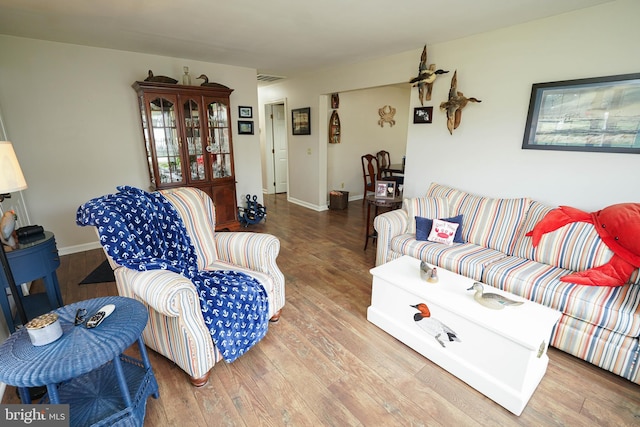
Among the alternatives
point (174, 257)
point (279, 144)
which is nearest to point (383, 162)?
point (279, 144)

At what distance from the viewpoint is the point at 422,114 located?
10.8 feet

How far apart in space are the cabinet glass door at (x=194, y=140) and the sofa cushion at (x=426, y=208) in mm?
2527

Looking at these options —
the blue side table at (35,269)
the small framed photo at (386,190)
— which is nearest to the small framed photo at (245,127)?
the small framed photo at (386,190)

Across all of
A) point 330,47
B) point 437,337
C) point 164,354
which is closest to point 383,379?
point 437,337

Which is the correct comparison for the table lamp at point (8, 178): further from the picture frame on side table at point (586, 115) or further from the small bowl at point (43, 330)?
the picture frame on side table at point (586, 115)

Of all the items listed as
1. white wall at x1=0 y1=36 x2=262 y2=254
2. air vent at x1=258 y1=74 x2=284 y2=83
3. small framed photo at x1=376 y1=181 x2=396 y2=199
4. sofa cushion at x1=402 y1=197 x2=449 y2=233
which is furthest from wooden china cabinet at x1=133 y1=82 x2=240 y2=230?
sofa cushion at x1=402 y1=197 x2=449 y2=233

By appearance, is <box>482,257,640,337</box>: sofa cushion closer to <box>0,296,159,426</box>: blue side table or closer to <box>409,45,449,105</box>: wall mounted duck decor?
<box>409,45,449,105</box>: wall mounted duck decor

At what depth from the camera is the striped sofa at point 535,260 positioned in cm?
163

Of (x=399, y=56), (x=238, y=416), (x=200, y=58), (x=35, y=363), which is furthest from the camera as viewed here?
(x=200, y=58)

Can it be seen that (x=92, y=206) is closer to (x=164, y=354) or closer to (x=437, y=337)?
(x=164, y=354)

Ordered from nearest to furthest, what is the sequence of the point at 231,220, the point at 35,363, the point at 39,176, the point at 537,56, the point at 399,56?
the point at 35,363, the point at 537,56, the point at 39,176, the point at 399,56, the point at 231,220

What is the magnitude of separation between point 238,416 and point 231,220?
2.86 metres

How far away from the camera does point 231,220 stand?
4.02 metres

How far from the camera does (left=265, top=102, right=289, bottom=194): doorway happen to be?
605 centimetres
